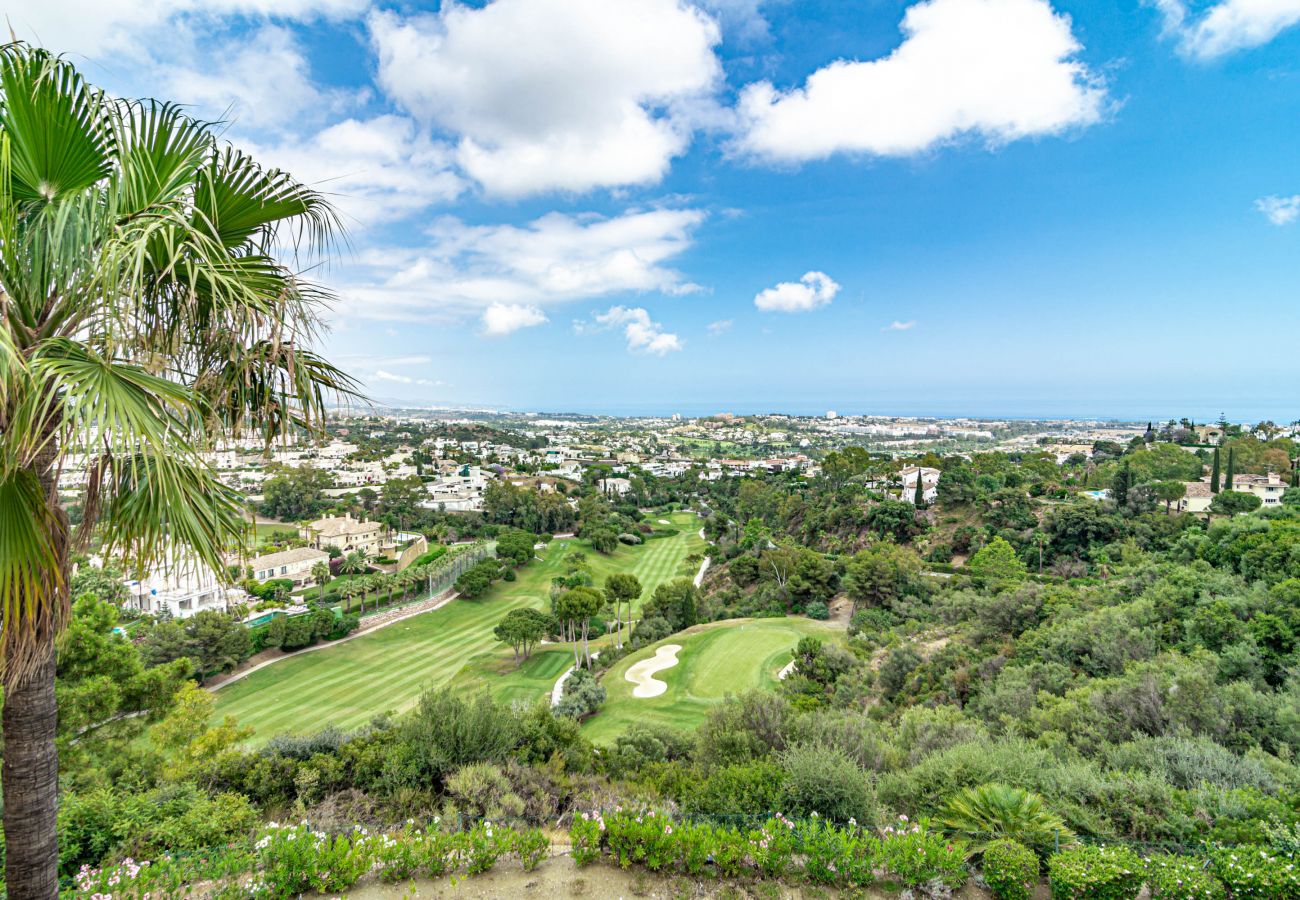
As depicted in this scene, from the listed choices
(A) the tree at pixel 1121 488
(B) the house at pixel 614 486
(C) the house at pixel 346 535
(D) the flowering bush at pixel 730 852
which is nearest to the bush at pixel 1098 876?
(D) the flowering bush at pixel 730 852

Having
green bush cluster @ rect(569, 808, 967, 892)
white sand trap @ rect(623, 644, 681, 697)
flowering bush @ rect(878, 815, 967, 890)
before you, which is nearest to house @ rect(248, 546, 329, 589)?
white sand trap @ rect(623, 644, 681, 697)

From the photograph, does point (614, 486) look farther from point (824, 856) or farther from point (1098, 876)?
point (1098, 876)

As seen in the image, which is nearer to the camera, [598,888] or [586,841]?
[598,888]

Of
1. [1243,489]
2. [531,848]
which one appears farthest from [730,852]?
[1243,489]

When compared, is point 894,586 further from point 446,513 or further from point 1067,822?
point 446,513

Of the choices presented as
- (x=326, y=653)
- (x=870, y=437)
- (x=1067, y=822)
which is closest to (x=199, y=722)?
(x=1067, y=822)

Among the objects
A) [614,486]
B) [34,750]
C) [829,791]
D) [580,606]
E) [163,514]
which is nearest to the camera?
[163,514]

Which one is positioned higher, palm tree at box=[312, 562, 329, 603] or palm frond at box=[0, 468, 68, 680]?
palm frond at box=[0, 468, 68, 680]

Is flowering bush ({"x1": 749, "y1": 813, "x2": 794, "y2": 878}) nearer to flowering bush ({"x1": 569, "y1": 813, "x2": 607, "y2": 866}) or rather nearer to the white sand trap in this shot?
flowering bush ({"x1": 569, "y1": 813, "x2": 607, "y2": 866})
